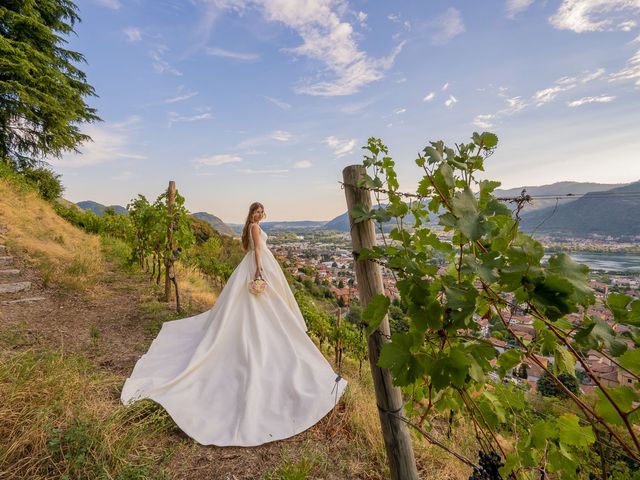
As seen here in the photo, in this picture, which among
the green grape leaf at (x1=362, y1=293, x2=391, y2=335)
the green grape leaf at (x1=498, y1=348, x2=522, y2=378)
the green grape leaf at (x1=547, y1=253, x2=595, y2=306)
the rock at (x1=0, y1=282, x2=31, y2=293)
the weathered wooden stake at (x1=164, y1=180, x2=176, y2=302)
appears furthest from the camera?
the weathered wooden stake at (x1=164, y1=180, x2=176, y2=302)

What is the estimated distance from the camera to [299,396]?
3.05m

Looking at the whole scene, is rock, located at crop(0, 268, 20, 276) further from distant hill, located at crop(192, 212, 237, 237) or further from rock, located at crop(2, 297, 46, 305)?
distant hill, located at crop(192, 212, 237, 237)

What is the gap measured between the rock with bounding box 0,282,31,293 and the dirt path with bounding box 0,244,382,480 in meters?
0.13

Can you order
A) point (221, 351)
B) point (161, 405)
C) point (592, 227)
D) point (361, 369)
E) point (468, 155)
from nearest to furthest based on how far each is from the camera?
point (468, 155), point (161, 405), point (592, 227), point (221, 351), point (361, 369)

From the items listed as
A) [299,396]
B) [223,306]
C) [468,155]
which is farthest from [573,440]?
[223,306]

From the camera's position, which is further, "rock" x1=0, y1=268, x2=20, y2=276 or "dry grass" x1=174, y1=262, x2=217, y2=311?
"dry grass" x1=174, y1=262, x2=217, y2=311

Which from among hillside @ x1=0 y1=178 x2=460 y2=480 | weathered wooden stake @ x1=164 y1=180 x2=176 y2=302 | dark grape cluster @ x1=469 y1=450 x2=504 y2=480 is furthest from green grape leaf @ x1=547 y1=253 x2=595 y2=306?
weathered wooden stake @ x1=164 y1=180 x2=176 y2=302

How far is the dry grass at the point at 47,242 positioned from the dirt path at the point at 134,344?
27 centimetres

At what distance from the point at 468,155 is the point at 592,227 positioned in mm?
3439

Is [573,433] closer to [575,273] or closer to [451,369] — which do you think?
[451,369]

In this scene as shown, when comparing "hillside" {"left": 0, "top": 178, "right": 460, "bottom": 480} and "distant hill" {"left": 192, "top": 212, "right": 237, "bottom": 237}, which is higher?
"distant hill" {"left": 192, "top": 212, "right": 237, "bottom": 237}

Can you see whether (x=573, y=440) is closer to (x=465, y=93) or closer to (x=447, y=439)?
(x=447, y=439)

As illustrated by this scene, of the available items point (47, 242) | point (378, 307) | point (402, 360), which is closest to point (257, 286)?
point (378, 307)

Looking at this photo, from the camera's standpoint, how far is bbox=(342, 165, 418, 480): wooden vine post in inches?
67.8
